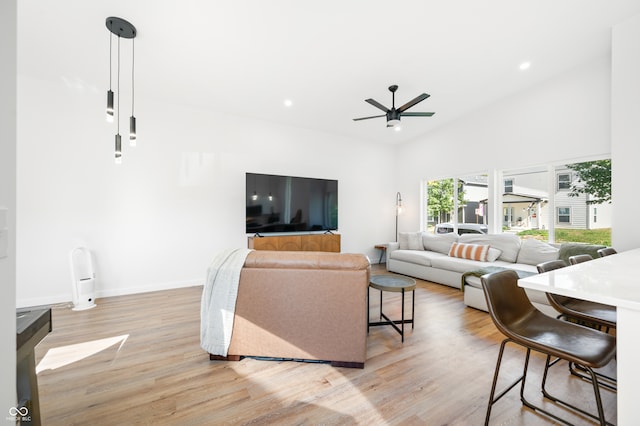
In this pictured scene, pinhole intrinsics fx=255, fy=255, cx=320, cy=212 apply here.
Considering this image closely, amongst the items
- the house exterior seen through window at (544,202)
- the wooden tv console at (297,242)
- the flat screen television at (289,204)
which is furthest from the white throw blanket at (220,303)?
the house exterior seen through window at (544,202)

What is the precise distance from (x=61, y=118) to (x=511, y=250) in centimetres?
679

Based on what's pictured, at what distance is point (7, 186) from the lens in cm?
72

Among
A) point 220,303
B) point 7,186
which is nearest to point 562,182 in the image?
point 220,303

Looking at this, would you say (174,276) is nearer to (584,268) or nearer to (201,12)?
(201,12)

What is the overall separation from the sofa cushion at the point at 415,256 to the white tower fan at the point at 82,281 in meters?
4.82

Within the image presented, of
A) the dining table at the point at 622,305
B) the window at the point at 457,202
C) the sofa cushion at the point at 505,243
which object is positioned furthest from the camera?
the window at the point at 457,202

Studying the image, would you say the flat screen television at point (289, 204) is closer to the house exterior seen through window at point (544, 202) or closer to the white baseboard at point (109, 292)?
the white baseboard at point (109, 292)

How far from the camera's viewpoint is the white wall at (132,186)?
326cm

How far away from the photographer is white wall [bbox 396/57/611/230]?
3.50 metres

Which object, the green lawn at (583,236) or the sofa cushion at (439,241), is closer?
the green lawn at (583,236)

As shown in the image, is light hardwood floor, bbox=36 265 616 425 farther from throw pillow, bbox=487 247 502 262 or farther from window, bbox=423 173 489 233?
window, bbox=423 173 489 233

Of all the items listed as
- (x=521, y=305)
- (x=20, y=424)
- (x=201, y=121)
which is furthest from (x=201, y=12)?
(x=521, y=305)

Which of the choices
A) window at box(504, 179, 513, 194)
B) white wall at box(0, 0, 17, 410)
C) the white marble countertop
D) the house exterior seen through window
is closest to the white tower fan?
white wall at box(0, 0, 17, 410)

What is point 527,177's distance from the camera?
4418 mm
